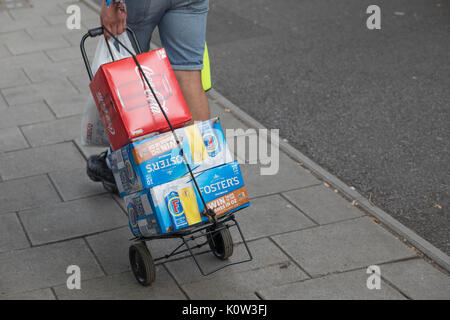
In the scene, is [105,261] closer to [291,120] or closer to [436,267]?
[436,267]

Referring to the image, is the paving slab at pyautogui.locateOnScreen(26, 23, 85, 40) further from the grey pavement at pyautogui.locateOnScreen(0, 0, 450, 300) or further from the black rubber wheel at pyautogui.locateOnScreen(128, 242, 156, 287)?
the black rubber wheel at pyautogui.locateOnScreen(128, 242, 156, 287)

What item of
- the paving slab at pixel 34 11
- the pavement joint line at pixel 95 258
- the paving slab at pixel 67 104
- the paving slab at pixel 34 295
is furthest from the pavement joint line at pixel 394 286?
the paving slab at pixel 34 11

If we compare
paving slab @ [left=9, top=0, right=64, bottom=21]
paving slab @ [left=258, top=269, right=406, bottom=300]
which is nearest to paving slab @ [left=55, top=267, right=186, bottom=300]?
paving slab @ [left=258, top=269, right=406, bottom=300]

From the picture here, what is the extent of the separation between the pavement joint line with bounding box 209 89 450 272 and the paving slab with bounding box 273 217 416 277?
0.23ft

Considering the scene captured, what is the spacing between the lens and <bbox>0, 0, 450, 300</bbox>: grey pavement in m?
3.50

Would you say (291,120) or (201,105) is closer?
(201,105)

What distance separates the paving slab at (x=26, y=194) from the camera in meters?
4.36

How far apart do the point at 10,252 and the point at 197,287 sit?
114 cm

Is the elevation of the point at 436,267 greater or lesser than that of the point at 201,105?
lesser

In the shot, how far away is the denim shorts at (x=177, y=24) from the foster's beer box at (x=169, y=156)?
568 millimetres
